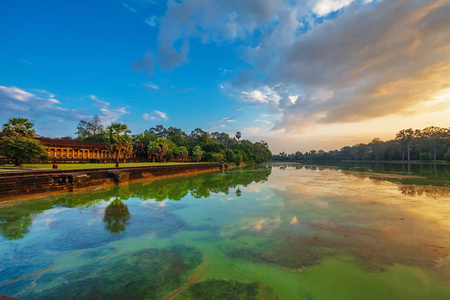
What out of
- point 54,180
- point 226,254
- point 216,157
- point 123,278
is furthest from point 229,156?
point 123,278

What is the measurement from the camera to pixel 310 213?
9.41 metres

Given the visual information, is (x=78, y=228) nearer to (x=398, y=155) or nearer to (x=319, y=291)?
(x=319, y=291)

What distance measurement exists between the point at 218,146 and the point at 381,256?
2512 inches

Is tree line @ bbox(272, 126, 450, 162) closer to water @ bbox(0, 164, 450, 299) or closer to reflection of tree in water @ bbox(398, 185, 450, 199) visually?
reflection of tree in water @ bbox(398, 185, 450, 199)

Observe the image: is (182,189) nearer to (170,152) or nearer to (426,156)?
(170,152)

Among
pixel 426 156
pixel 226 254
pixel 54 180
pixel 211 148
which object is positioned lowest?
pixel 226 254

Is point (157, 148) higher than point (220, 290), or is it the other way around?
point (157, 148)

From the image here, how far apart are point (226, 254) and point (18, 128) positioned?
104 ft

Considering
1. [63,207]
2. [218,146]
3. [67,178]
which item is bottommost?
[63,207]

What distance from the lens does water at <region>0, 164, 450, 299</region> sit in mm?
3844

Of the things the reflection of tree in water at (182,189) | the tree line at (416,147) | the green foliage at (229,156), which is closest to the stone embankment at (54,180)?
the reflection of tree in water at (182,189)

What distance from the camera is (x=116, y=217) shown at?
8898 millimetres

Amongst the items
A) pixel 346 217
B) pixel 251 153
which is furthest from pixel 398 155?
pixel 346 217

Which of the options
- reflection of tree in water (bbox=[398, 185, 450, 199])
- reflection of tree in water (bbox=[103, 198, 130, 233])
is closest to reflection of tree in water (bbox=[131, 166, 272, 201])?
reflection of tree in water (bbox=[103, 198, 130, 233])
